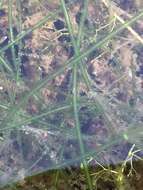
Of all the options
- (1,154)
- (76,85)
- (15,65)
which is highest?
(15,65)

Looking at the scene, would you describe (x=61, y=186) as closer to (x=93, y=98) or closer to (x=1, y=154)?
(x=1, y=154)

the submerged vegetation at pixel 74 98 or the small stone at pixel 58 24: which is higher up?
the small stone at pixel 58 24

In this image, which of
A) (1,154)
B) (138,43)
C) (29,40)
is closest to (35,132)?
(1,154)

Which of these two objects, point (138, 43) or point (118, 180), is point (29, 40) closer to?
point (138, 43)

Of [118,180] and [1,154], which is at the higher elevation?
[1,154]

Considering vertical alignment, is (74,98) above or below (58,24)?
below

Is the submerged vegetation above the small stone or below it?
below

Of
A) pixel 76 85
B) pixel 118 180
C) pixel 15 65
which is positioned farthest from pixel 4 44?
pixel 118 180
